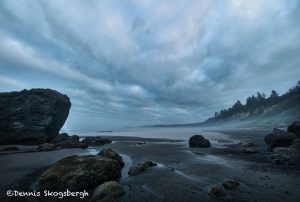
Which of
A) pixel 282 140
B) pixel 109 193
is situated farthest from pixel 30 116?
pixel 282 140

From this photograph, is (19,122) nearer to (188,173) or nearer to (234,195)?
(188,173)

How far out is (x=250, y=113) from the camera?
187 metres

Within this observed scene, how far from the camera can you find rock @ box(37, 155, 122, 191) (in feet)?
41.9

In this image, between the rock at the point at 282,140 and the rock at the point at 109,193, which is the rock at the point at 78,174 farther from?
the rock at the point at 282,140

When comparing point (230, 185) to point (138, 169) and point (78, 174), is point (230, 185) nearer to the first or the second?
point (138, 169)

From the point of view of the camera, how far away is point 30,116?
51594 mm

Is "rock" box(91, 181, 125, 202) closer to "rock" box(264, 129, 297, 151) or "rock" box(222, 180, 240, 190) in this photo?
"rock" box(222, 180, 240, 190)

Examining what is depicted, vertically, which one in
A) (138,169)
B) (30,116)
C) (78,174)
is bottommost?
(138,169)

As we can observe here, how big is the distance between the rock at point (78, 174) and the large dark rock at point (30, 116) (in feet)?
141

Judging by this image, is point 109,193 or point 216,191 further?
point 216,191

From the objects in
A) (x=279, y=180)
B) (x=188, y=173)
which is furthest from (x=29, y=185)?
(x=279, y=180)

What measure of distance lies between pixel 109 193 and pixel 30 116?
50.7 meters

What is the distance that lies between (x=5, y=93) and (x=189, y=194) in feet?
205

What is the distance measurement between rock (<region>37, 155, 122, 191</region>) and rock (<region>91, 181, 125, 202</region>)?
1.95m
